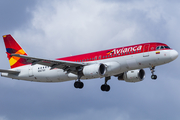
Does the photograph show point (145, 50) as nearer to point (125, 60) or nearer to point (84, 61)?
point (125, 60)

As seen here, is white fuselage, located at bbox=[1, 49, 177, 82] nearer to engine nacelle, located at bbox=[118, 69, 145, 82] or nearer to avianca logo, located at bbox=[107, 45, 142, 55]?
avianca logo, located at bbox=[107, 45, 142, 55]

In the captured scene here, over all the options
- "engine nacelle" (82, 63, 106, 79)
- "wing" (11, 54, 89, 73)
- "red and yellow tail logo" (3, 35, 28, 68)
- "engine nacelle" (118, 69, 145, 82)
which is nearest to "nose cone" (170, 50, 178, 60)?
"engine nacelle" (82, 63, 106, 79)

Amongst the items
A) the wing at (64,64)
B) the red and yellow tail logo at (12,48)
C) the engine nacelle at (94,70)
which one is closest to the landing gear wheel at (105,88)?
the wing at (64,64)

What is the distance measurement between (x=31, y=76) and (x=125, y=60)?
16502 millimetres

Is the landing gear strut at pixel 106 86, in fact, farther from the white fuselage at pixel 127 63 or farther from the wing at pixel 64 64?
the wing at pixel 64 64

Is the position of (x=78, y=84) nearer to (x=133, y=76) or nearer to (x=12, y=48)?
(x=133, y=76)

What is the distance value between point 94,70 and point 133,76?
900 centimetres

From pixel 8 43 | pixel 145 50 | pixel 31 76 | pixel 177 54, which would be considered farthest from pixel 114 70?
pixel 8 43

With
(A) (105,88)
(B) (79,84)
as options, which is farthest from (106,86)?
(B) (79,84)

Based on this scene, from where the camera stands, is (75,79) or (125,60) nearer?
(125,60)

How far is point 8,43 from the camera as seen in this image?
6353 centimetres

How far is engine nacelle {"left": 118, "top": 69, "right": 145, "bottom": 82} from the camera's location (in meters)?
57.4

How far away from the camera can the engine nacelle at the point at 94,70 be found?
167 feet

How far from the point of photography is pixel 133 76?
189ft
